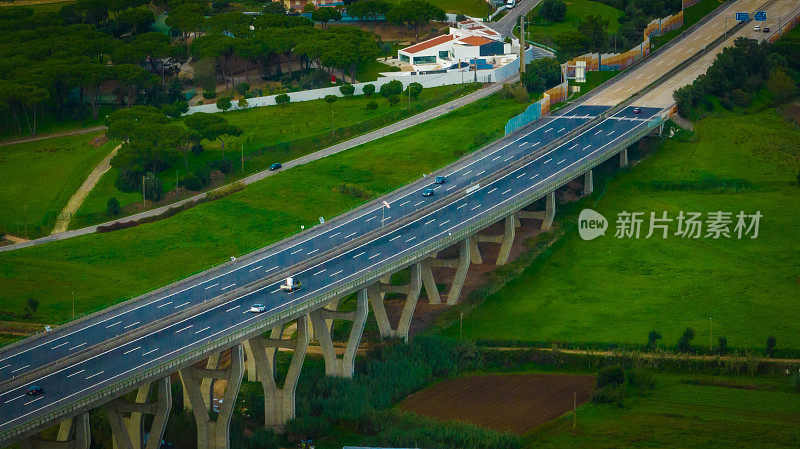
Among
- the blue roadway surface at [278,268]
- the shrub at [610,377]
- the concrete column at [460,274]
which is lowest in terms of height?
the shrub at [610,377]

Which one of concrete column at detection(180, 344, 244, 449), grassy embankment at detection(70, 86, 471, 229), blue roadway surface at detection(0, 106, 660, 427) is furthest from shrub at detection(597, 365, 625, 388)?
grassy embankment at detection(70, 86, 471, 229)

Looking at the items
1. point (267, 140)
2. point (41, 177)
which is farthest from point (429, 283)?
point (41, 177)

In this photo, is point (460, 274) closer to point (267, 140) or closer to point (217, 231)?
point (217, 231)

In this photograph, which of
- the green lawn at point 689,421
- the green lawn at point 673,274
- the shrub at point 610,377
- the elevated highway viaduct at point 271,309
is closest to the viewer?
the elevated highway viaduct at point 271,309

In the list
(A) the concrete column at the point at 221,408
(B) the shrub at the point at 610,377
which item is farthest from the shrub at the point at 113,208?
(B) the shrub at the point at 610,377

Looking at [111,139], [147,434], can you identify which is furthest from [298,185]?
[147,434]

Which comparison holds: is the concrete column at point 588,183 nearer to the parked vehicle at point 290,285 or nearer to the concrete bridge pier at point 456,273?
the concrete bridge pier at point 456,273

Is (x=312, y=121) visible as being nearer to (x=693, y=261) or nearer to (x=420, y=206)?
(x=420, y=206)
